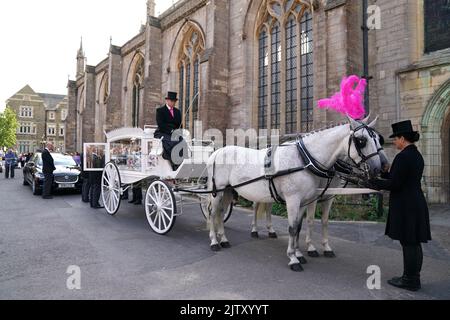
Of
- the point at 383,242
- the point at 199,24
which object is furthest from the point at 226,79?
the point at 383,242

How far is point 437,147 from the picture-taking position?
28.3ft

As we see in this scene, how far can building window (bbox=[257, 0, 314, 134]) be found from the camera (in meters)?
12.0

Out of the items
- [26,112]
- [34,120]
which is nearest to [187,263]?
[34,120]

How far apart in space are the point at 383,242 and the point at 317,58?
26.0 ft

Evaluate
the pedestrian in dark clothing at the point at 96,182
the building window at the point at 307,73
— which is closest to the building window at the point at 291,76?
the building window at the point at 307,73

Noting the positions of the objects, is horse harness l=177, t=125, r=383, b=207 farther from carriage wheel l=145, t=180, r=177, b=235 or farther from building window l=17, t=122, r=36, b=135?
building window l=17, t=122, r=36, b=135

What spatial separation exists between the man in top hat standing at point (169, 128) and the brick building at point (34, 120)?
59.9 m

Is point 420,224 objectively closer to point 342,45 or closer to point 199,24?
point 342,45

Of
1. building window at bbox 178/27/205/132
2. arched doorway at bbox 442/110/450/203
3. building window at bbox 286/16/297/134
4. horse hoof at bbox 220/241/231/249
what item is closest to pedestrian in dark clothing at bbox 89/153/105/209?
horse hoof at bbox 220/241/231/249

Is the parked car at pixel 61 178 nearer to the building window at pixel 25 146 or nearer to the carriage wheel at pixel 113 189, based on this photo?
the carriage wheel at pixel 113 189

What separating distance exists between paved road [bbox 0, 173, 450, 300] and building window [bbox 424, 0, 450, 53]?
18.9 ft

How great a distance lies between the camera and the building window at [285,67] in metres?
12.0

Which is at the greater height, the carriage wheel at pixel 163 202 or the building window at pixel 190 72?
the building window at pixel 190 72

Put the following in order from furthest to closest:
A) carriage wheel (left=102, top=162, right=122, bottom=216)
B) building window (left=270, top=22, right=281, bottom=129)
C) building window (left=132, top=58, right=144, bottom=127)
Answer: building window (left=132, top=58, right=144, bottom=127) < building window (left=270, top=22, right=281, bottom=129) < carriage wheel (left=102, top=162, right=122, bottom=216)
